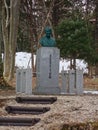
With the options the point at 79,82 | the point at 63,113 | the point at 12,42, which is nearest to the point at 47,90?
the point at 79,82

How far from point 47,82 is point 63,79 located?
105cm

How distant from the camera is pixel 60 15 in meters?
34.2

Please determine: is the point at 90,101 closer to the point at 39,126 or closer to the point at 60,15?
the point at 39,126

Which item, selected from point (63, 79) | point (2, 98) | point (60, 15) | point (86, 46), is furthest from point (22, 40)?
point (2, 98)

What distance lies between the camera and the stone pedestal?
1527 centimetres

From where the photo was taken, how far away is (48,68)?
15.3 m

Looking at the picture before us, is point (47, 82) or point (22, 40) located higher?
point (22, 40)

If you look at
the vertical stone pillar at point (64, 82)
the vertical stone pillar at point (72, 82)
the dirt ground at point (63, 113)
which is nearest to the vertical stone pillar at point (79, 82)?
the vertical stone pillar at point (72, 82)

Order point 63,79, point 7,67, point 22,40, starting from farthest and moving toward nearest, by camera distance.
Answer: point 22,40 < point 7,67 < point 63,79

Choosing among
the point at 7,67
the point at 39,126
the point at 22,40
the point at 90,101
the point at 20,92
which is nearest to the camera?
the point at 39,126

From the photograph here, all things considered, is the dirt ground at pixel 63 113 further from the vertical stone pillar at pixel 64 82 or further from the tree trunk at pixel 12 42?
the tree trunk at pixel 12 42

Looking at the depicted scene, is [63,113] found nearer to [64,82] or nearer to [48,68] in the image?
[48,68]

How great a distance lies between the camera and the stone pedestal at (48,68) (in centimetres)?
1527

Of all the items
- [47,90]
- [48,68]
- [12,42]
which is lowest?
[47,90]
